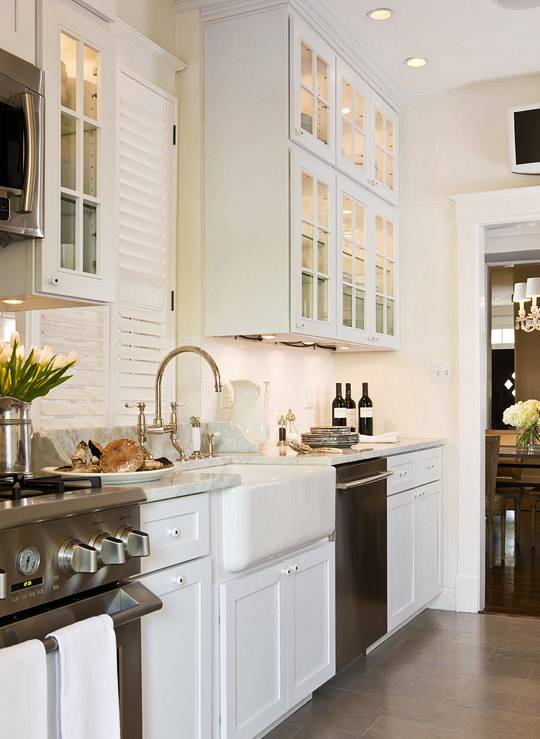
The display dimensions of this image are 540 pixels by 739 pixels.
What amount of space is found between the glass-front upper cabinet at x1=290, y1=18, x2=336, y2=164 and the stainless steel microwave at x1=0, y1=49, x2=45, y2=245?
1.55m

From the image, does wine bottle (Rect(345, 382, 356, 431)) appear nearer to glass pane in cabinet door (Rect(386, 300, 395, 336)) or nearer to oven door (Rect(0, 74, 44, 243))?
glass pane in cabinet door (Rect(386, 300, 395, 336))

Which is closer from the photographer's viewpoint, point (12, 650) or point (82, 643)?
point (12, 650)

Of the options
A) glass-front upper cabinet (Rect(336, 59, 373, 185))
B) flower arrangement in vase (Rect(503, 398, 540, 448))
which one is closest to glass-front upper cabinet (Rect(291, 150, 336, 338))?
glass-front upper cabinet (Rect(336, 59, 373, 185))

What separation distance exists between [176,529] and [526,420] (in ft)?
16.0

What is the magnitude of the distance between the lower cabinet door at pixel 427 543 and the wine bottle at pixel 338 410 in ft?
1.92

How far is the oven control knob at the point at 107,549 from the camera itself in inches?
76.3

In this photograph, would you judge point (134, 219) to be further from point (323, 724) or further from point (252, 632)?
point (323, 724)

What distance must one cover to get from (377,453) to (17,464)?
2068 mm

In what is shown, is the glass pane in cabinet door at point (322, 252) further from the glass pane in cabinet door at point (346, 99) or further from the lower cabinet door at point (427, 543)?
the lower cabinet door at point (427, 543)

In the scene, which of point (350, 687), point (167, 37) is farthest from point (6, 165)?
point (350, 687)

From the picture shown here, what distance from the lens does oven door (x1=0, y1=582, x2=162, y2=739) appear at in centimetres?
189

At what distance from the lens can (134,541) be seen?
2.04 metres

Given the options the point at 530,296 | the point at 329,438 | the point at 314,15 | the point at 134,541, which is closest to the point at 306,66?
the point at 314,15

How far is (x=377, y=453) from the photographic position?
12.7 feet
